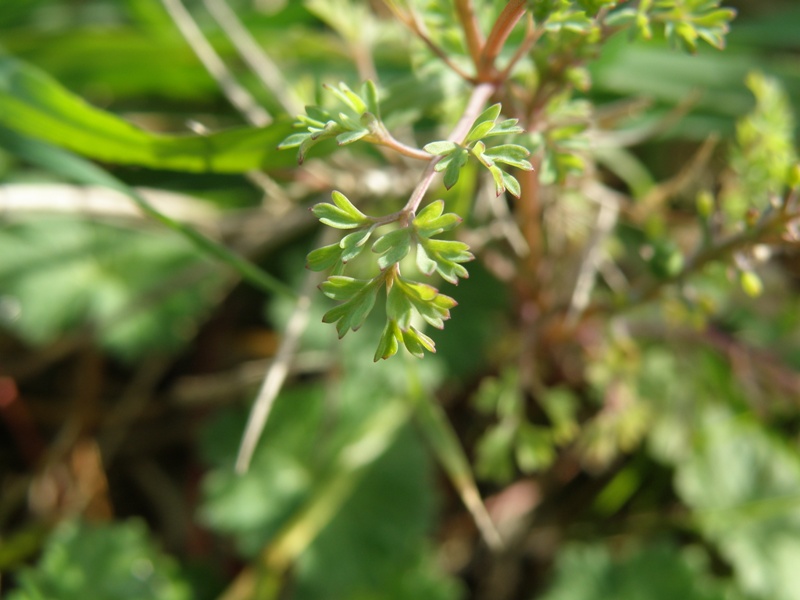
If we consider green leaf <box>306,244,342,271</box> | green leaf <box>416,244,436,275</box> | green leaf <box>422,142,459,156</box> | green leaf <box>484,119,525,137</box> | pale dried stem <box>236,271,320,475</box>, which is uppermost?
green leaf <box>484,119,525,137</box>

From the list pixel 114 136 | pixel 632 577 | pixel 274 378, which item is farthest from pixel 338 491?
pixel 114 136

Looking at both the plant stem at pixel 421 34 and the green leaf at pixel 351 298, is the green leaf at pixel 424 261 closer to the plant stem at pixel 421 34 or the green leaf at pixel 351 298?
the green leaf at pixel 351 298

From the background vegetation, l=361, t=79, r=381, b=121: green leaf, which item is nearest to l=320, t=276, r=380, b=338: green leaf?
l=361, t=79, r=381, b=121: green leaf

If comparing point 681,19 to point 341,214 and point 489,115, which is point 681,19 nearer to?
point 489,115

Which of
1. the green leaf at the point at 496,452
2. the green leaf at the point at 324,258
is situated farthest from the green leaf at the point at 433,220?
the green leaf at the point at 496,452

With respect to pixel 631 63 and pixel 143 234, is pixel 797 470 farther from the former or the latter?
pixel 143 234

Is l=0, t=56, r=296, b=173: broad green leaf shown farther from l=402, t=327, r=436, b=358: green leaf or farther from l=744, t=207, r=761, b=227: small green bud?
l=744, t=207, r=761, b=227: small green bud

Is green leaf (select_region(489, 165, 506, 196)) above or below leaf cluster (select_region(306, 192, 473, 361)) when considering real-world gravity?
above
